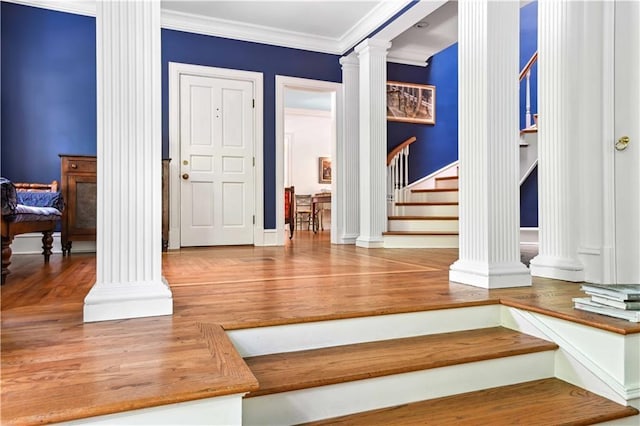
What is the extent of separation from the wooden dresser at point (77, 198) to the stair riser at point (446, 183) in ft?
13.9

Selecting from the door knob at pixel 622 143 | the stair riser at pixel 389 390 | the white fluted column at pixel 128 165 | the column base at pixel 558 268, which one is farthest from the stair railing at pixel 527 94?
the white fluted column at pixel 128 165

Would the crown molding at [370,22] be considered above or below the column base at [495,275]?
above

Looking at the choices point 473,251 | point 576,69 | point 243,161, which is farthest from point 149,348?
point 243,161

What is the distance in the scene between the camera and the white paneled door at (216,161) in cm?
471

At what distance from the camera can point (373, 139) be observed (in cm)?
480

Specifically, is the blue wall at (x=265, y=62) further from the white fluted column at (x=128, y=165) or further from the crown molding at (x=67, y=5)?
the white fluted column at (x=128, y=165)

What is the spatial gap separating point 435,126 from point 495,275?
13.7 ft

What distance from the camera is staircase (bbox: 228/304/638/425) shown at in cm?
128

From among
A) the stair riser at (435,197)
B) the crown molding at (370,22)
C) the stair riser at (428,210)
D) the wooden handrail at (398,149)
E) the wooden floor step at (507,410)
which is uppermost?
the crown molding at (370,22)

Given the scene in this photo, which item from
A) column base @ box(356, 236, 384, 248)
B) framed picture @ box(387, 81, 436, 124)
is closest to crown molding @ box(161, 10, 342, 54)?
framed picture @ box(387, 81, 436, 124)

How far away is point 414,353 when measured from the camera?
1.53m

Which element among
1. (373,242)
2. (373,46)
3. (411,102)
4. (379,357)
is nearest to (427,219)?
(373,242)

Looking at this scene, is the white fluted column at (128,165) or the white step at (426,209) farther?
the white step at (426,209)

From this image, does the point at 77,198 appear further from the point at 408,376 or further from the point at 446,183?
the point at 446,183
